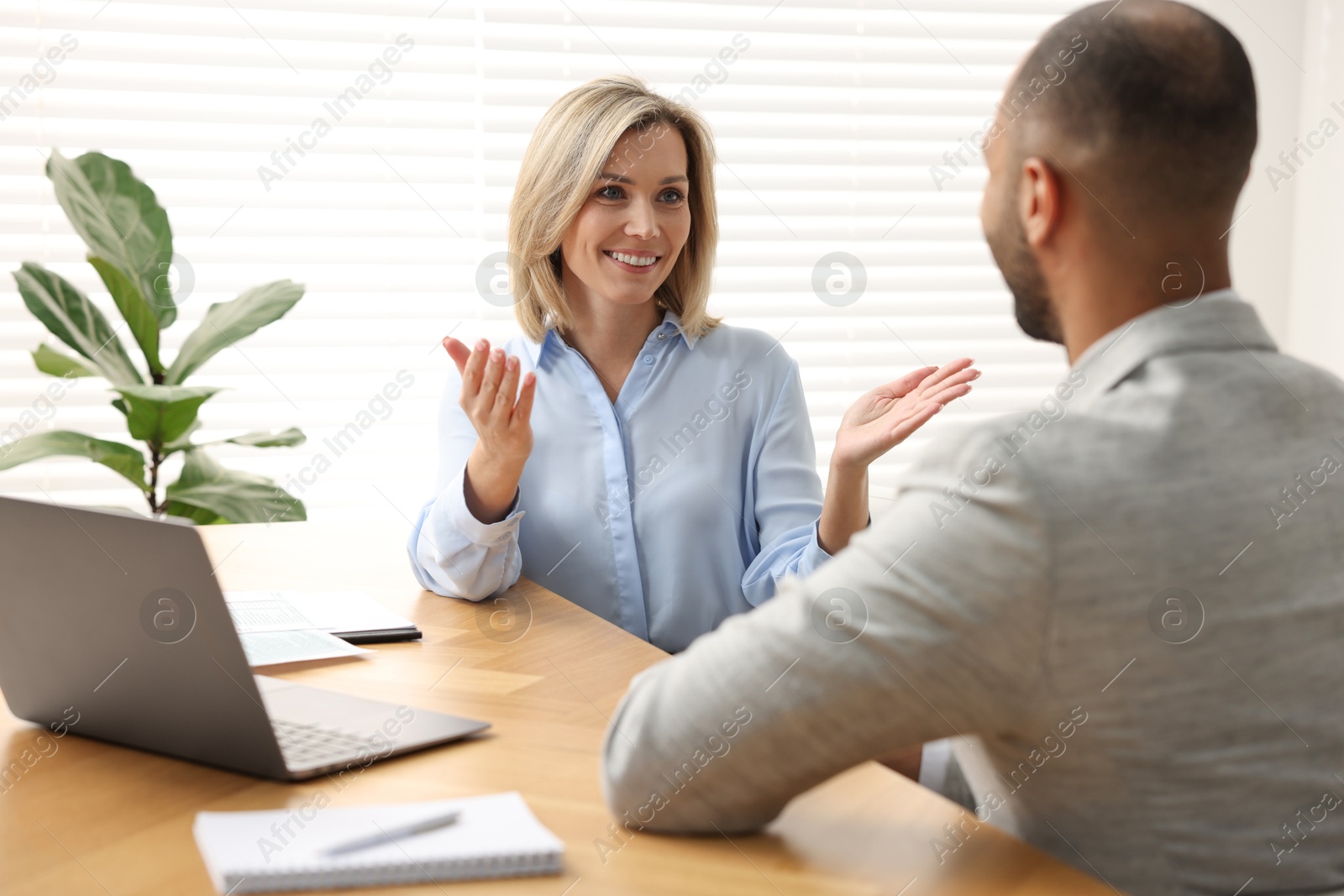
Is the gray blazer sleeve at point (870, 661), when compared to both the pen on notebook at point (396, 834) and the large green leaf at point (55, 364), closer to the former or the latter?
the pen on notebook at point (396, 834)

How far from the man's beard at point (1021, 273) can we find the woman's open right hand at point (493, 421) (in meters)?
0.79

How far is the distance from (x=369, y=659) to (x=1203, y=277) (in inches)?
40.8

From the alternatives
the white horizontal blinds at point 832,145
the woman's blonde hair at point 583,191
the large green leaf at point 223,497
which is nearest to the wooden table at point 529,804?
the woman's blonde hair at point 583,191

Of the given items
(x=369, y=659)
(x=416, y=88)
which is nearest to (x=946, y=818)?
(x=369, y=659)

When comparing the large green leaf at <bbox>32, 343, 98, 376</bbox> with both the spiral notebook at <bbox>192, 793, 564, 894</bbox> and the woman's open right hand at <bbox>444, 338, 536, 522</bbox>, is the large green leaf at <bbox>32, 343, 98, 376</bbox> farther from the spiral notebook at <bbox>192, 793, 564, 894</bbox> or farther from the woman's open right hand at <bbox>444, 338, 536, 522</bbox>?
the spiral notebook at <bbox>192, 793, 564, 894</bbox>

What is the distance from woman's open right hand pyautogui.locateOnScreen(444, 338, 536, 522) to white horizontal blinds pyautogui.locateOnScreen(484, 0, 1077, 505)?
1424 millimetres

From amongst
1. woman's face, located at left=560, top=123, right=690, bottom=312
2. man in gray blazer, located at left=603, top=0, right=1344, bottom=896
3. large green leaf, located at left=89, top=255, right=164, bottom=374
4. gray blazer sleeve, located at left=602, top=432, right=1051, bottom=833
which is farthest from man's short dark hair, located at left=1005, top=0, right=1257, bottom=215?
large green leaf, located at left=89, top=255, right=164, bottom=374

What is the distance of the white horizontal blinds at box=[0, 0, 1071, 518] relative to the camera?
2766 millimetres

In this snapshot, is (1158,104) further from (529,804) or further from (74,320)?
(74,320)

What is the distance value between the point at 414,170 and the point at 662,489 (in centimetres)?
145

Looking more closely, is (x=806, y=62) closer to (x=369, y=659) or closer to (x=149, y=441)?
(x=149, y=441)

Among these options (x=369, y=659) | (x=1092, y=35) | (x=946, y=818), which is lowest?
(x=946, y=818)

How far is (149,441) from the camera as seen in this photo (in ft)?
8.46

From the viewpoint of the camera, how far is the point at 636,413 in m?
1.97
